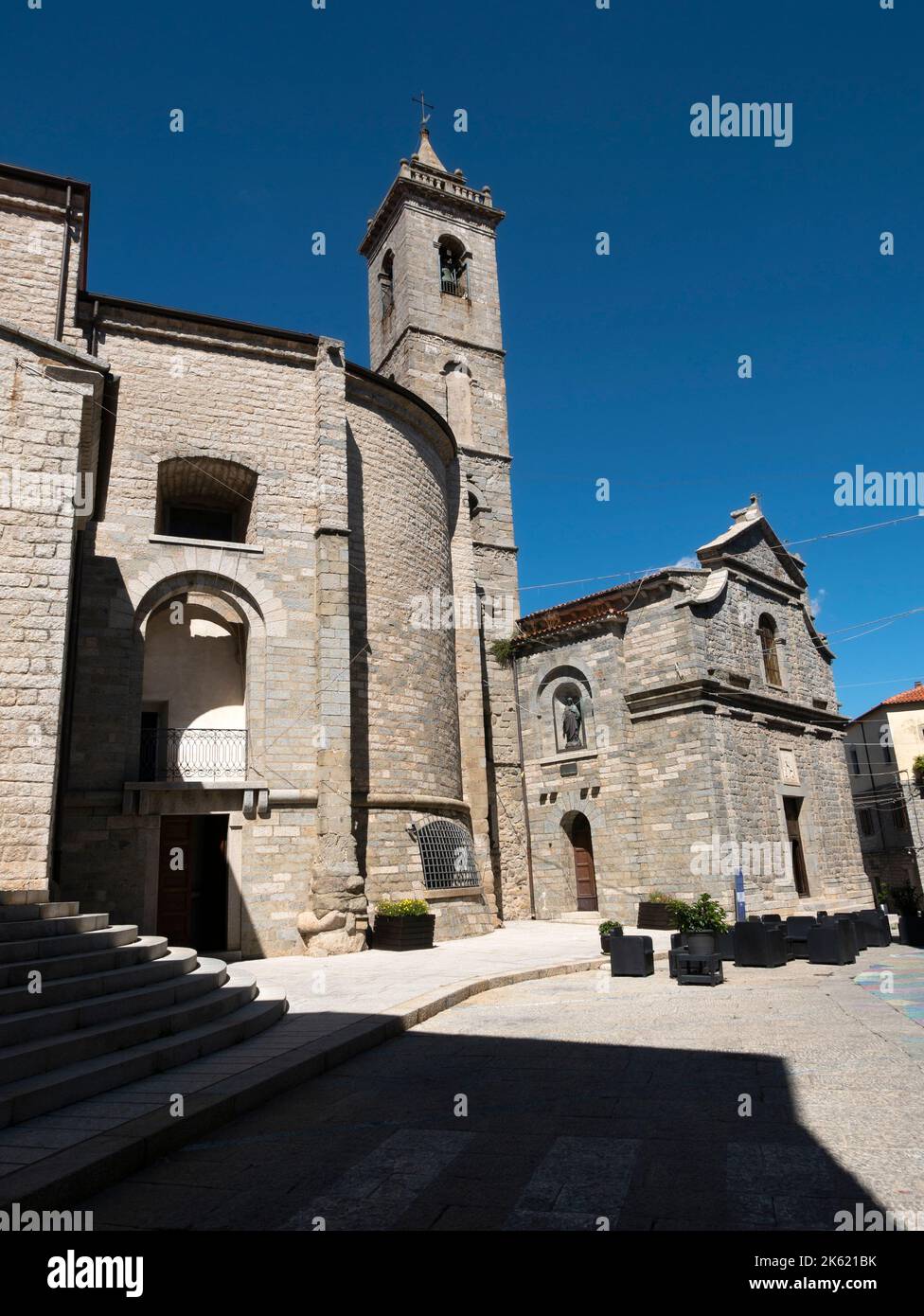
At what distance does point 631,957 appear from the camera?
10328mm

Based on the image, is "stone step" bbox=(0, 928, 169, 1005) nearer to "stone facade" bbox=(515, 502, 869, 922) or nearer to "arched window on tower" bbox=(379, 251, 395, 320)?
"stone facade" bbox=(515, 502, 869, 922)

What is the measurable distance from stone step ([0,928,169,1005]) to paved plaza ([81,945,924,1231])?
7.00 feet

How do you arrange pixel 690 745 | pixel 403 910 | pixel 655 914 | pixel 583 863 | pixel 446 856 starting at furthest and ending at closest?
pixel 583 863 < pixel 690 745 < pixel 655 914 < pixel 446 856 < pixel 403 910

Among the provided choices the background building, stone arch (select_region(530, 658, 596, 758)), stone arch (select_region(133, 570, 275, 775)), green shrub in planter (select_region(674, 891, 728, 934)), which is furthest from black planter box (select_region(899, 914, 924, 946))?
the background building

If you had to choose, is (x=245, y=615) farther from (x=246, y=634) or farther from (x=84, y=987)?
(x=84, y=987)

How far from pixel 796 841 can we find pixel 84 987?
19122mm

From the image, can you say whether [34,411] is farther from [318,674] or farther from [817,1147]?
[817,1147]

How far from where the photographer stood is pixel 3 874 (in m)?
7.43

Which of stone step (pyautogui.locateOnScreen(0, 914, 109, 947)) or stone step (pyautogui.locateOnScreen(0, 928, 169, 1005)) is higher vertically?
stone step (pyautogui.locateOnScreen(0, 914, 109, 947))

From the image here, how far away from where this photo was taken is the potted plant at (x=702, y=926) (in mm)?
9586

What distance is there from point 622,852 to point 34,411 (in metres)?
15.5

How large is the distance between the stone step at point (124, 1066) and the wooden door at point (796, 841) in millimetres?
16962

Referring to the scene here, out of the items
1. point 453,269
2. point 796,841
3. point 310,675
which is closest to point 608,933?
point 310,675

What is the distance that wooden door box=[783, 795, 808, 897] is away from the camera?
67.4 ft
